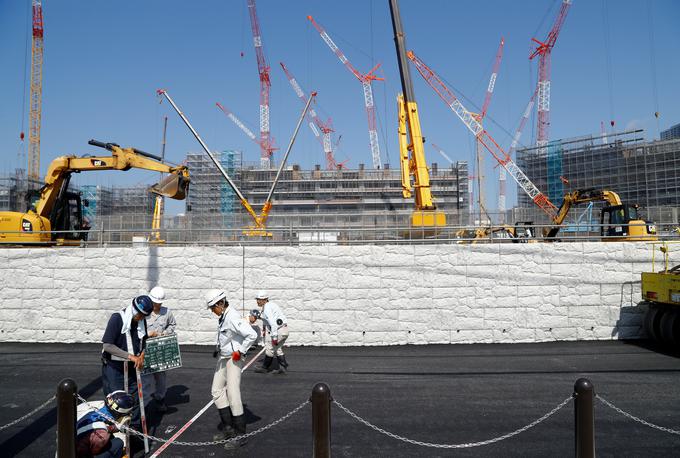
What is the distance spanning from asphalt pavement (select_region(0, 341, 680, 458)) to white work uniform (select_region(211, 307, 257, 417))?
57cm

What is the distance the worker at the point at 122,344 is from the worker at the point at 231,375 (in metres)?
0.84

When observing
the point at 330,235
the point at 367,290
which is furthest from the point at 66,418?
the point at 330,235

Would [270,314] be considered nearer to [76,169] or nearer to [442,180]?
[76,169]

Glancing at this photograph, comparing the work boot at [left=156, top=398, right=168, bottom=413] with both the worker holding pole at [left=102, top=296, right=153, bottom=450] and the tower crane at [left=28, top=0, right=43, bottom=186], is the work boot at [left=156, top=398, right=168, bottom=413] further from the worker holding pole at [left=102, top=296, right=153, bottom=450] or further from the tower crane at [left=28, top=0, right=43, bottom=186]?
the tower crane at [left=28, top=0, right=43, bottom=186]

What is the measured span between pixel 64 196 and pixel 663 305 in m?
17.1

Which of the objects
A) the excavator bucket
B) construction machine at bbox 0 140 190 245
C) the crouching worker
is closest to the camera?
the crouching worker

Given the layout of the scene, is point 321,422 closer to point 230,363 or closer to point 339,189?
point 230,363

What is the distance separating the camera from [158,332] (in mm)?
7465

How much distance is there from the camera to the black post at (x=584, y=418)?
166 inches

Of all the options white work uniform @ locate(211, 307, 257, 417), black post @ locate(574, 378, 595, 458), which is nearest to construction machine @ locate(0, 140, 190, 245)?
white work uniform @ locate(211, 307, 257, 417)

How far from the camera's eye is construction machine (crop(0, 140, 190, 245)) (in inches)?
553

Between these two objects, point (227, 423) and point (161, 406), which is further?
point (161, 406)

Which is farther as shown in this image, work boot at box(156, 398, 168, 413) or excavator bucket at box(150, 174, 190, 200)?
excavator bucket at box(150, 174, 190, 200)

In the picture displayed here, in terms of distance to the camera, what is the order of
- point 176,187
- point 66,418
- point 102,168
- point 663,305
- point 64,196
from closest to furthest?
1. point 66,418
2. point 663,305
3. point 64,196
4. point 102,168
5. point 176,187
